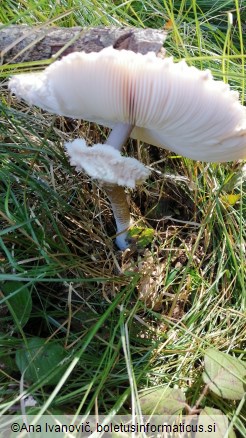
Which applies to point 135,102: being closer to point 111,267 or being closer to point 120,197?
point 120,197

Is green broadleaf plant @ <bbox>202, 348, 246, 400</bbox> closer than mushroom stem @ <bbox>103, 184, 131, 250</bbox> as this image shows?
Yes

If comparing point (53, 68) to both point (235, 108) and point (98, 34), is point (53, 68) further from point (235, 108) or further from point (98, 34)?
point (98, 34)

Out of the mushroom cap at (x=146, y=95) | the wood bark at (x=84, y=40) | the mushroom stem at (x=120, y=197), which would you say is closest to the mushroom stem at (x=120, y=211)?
the mushroom stem at (x=120, y=197)

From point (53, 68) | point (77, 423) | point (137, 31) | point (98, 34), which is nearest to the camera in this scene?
point (53, 68)

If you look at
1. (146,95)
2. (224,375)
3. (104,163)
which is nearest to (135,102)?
(146,95)

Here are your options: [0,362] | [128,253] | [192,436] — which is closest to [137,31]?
[128,253]

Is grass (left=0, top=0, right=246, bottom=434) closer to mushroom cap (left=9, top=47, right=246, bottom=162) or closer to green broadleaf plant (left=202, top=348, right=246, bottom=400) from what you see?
green broadleaf plant (left=202, top=348, right=246, bottom=400)

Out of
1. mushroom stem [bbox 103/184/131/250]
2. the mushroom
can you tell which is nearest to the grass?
mushroom stem [bbox 103/184/131/250]

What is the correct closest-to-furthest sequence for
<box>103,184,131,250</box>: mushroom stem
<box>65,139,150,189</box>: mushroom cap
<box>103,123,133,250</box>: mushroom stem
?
<box>65,139,150,189</box>: mushroom cap < <box>103,123,133,250</box>: mushroom stem < <box>103,184,131,250</box>: mushroom stem
